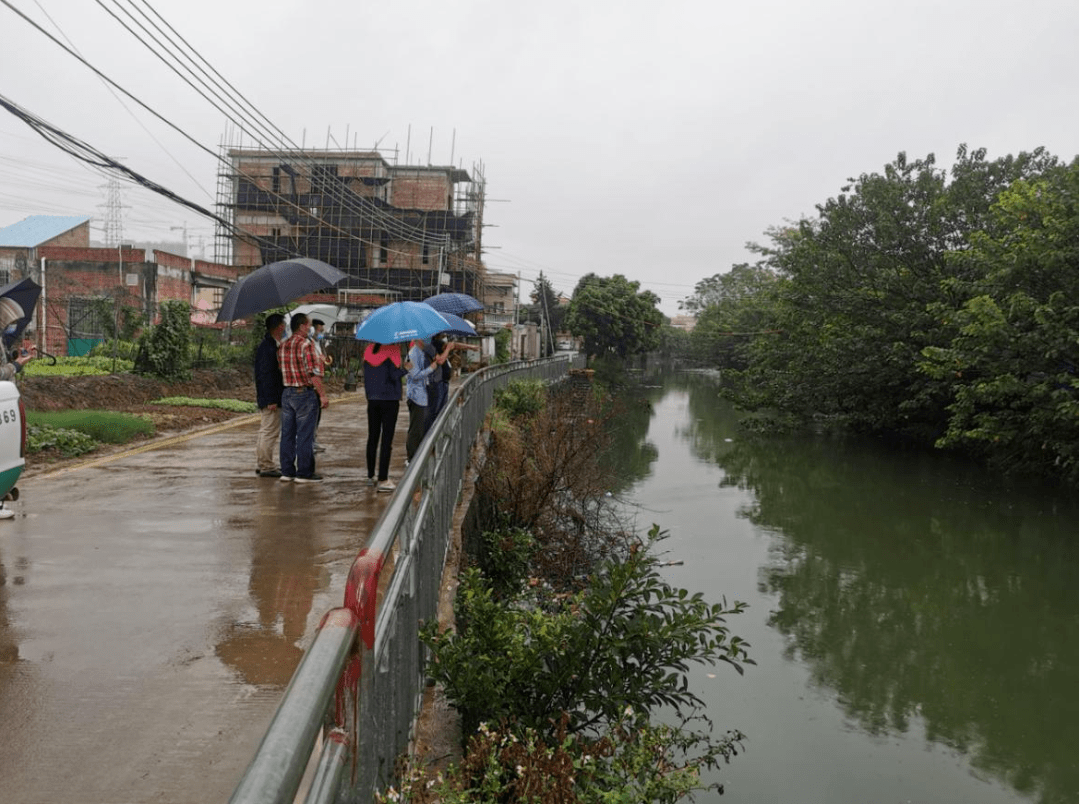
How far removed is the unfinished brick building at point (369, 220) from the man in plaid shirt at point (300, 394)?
154ft

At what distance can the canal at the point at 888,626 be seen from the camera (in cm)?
772

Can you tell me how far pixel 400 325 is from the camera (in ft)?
28.0

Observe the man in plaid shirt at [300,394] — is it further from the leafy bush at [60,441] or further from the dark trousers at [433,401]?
the leafy bush at [60,441]

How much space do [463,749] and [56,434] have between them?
907cm

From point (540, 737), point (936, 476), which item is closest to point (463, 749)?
point (540, 737)

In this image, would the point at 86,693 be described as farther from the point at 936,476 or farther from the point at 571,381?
the point at 571,381

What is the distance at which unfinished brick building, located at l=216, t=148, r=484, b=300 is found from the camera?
188 ft

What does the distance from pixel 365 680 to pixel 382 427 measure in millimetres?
6760

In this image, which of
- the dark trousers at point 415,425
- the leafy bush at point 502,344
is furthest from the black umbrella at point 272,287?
the leafy bush at point 502,344

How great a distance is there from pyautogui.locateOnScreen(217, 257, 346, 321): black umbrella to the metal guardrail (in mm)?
4369

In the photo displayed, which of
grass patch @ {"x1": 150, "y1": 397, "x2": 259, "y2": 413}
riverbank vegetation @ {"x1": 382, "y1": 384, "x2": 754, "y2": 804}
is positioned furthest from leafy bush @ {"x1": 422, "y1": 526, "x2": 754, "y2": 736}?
grass patch @ {"x1": 150, "y1": 397, "x2": 259, "y2": 413}

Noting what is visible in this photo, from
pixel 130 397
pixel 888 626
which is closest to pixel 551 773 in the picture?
pixel 888 626

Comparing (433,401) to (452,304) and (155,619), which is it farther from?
(155,619)

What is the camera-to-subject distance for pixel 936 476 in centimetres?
2153
